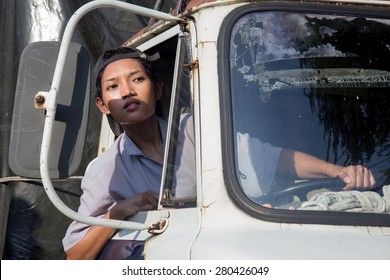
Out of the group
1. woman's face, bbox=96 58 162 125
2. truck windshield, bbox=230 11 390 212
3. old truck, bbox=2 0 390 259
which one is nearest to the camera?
old truck, bbox=2 0 390 259

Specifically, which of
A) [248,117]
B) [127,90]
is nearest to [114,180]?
[127,90]

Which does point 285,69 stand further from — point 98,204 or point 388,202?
point 98,204

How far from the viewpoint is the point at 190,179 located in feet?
8.12

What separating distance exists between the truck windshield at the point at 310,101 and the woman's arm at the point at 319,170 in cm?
2

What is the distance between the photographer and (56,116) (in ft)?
8.24

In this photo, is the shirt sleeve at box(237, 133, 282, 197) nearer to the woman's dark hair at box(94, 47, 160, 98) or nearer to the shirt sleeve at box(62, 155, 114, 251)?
the shirt sleeve at box(62, 155, 114, 251)

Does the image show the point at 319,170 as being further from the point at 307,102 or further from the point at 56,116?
the point at 56,116

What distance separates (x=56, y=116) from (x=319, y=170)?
2.90 ft

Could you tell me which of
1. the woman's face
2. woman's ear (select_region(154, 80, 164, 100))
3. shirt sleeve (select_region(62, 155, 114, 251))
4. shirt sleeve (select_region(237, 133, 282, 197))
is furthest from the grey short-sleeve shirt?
shirt sleeve (select_region(237, 133, 282, 197))

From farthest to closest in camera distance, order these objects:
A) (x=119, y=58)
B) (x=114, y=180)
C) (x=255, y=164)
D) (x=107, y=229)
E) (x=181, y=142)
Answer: (x=119, y=58), (x=114, y=180), (x=107, y=229), (x=181, y=142), (x=255, y=164)

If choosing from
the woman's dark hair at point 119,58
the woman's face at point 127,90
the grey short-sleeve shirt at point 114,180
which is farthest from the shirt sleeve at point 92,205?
the woman's dark hair at point 119,58

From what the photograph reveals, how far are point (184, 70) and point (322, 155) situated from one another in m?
0.57

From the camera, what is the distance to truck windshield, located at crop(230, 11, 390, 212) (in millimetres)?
2350

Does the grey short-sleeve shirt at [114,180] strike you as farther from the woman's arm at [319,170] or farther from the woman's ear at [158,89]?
the woman's arm at [319,170]
